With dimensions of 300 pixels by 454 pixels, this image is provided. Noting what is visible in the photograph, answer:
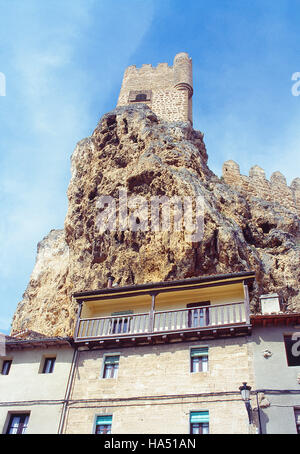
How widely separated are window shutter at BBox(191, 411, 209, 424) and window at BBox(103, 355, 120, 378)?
3361 mm

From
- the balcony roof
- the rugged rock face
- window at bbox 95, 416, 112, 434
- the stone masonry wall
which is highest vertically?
the rugged rock face

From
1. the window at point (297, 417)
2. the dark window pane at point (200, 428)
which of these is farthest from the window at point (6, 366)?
the window at point (297, 417)

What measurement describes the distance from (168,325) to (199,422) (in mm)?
4001

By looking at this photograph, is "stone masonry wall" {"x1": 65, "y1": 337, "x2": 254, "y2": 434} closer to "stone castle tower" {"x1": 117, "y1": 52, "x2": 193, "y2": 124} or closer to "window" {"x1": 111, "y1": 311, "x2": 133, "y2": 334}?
"window" {"x1": 111, "y1": 311, "x2": 133, "y2": 334}

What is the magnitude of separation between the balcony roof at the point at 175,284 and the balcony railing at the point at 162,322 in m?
0.96

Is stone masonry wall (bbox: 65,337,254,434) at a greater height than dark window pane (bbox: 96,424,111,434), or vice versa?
stone masonry wall (bbox: 65,337,254,434)

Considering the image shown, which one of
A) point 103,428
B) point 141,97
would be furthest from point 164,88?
point 103,428

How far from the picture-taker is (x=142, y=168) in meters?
30.3

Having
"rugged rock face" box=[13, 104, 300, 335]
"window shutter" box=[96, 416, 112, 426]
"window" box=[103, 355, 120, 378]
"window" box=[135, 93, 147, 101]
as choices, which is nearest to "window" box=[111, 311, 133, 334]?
"window" box=[103, 355, 120, 378]

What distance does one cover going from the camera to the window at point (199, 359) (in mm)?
17031

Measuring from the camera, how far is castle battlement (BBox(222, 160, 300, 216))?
4066cm

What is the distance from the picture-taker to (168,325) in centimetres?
1878
